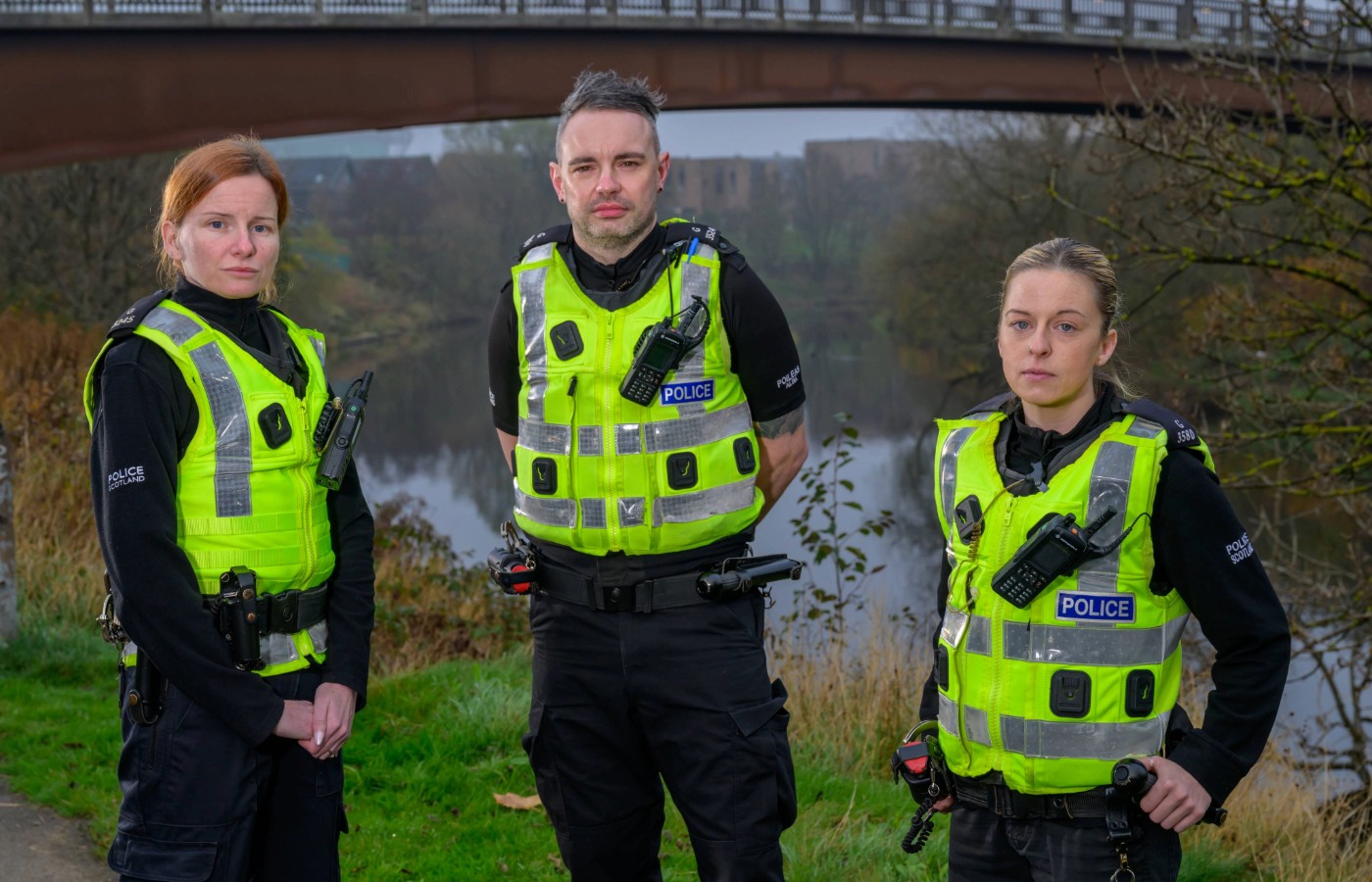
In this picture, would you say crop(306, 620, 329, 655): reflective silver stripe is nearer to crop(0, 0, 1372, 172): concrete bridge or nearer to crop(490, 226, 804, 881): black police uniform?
crop(490, 226, 804, 881): black police uniform

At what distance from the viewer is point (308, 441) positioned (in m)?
2.91

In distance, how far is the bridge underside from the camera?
12.9 m

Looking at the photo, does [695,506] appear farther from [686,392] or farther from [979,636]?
[979,636]

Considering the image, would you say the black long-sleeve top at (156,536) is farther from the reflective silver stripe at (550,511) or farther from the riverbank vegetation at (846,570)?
the riverbank vegetation at (846,570)

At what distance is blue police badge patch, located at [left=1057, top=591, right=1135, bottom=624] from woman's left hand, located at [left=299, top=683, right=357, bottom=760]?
4.95 ft

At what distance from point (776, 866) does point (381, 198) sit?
172ft

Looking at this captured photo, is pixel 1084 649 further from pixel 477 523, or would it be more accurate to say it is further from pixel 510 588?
pixel 477 523

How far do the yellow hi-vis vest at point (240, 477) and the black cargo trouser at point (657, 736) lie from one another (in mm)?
644

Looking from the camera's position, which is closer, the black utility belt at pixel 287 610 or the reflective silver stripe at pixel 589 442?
the black utility belt at pixel 287 610

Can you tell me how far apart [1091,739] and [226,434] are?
73.0 inches

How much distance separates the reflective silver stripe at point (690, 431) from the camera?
10.6 ft

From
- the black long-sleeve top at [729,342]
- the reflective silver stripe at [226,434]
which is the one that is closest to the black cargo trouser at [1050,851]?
the black long-sleeve top at [729,342]

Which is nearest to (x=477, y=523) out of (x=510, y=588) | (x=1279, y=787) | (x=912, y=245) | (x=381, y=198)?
(x=912, y=245)

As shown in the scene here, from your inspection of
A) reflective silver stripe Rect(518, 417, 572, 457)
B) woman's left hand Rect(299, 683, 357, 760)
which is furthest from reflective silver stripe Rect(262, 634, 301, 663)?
reflective silver stripe Rect(518, 417, 572, 457)
